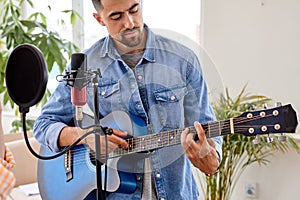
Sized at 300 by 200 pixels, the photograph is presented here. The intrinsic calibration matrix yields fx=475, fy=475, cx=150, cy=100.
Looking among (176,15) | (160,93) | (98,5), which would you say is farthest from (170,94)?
(176,15)

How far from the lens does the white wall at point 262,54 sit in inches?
96.9

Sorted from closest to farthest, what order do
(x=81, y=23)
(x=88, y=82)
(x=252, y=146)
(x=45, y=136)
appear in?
(x=88, y=82) < (x=45, y=136) < (x=252, y=146) < (x=81, y=23)

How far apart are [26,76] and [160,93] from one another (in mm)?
324

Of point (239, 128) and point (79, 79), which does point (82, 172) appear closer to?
point (79, 79)

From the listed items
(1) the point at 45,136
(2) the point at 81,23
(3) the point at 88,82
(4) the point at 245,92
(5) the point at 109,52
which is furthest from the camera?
(2) the point at 81,23

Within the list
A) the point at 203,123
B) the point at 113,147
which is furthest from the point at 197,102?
the point at 113,147

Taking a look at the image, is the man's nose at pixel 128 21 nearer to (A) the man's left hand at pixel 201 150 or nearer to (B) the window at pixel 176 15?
(A) the man's left hand at pixel 201 150

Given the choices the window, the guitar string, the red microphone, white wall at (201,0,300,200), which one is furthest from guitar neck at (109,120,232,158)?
the window

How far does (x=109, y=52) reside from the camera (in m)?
1.21

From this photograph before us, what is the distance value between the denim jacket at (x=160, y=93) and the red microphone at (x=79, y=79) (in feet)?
0.07

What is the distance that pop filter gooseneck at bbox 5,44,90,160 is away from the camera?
1.00 metres

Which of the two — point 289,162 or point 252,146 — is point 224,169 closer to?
point 252,146

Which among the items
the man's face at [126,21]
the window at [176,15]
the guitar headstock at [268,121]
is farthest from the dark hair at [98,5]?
the window at [176,15]

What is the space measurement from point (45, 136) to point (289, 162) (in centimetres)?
161
